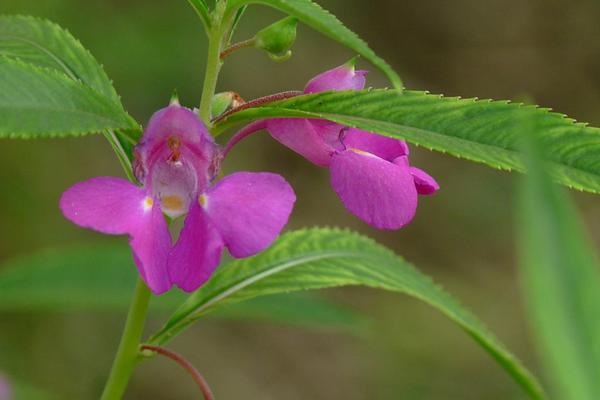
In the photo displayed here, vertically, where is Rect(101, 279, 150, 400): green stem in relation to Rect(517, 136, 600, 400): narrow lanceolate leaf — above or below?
above

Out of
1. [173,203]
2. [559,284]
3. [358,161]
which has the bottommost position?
[559,284]

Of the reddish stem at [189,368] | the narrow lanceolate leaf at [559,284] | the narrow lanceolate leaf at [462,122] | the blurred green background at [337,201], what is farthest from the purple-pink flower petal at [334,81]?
the blurred green background at [337,201]

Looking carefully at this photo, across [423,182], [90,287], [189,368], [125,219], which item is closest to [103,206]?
[125,219]

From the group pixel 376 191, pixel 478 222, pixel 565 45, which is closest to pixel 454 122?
pixel 376 191

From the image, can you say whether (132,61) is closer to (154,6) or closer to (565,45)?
(154,6)

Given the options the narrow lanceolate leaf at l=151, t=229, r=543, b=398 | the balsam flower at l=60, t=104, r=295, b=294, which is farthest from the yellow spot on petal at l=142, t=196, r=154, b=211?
the narrow lanceolate leaf at l=151, t=229, r=543, b=398

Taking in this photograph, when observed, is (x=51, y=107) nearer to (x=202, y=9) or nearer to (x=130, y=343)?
(x=202, y=9)

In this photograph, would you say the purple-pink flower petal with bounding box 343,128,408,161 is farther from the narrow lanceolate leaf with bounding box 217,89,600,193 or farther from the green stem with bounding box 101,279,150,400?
the green stem with bounding box 101,279,150,400
